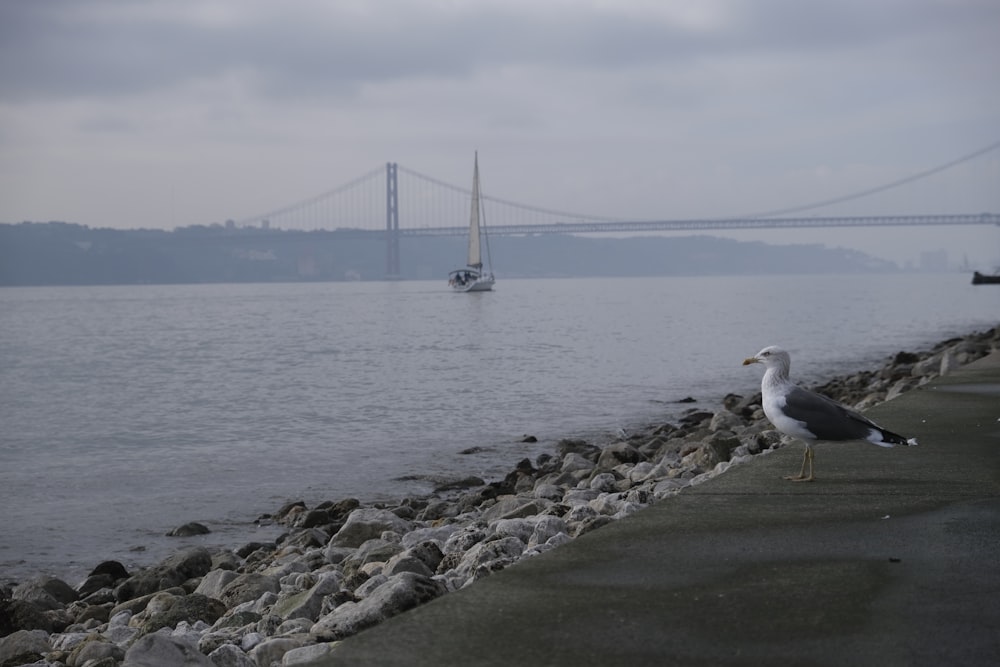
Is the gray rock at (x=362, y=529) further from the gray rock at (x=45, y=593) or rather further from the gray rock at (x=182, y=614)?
the gray rock at (x=182, y=614)

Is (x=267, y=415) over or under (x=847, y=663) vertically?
under

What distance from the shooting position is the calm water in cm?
837

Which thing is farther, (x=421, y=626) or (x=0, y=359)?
(x=0, y=359)

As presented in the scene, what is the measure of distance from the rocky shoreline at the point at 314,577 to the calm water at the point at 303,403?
1.08 m

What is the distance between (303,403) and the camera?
15.6m

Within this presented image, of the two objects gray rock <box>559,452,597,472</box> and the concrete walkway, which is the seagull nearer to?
the concrete walkway

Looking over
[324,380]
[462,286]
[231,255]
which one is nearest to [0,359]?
[324,380]

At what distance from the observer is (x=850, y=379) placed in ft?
49.5

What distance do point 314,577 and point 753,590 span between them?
86.2 inches

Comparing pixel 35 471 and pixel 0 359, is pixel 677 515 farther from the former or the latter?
pixel 0 359

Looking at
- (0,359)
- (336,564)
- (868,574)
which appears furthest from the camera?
(0,359)

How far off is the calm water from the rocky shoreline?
3.54 ft

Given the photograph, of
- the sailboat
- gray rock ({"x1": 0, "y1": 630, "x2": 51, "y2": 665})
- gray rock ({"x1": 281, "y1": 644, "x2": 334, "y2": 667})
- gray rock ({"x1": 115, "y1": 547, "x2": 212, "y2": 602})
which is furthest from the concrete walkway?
the sailboat

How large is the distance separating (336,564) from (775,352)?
213cm
